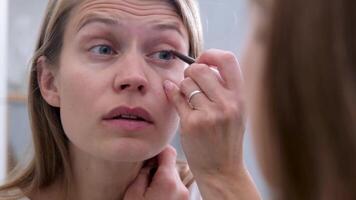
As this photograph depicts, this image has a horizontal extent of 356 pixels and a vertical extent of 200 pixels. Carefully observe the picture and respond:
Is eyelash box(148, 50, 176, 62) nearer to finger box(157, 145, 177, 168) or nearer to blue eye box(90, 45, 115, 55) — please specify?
blue eye box(90, 45, 115, 55)

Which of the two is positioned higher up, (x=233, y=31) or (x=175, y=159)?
(x=233, y=31)

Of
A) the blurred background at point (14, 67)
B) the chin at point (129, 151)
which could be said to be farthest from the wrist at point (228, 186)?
the blurred background at point (14, 67)

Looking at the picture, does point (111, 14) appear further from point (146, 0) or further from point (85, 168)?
point (85, 168)

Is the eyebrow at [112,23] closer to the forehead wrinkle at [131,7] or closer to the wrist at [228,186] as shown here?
the forehead wrinkle at [131,7]

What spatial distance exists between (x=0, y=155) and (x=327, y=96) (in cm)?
144

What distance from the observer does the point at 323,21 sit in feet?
1.74

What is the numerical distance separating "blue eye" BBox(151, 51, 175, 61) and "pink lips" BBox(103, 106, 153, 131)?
119 mm

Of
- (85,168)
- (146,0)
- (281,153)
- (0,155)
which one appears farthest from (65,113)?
(0,155)

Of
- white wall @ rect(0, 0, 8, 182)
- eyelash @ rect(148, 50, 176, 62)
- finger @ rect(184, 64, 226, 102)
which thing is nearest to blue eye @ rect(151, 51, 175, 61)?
eyelash @ rect(148, 50, 176, 62)

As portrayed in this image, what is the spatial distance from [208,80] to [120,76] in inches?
6.3

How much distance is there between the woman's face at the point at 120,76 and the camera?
96cm

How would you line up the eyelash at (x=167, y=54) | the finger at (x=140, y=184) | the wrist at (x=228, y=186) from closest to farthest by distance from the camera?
1. the wrist at (x=228, y=186)
2. the eyelash at (x=167, y=54)
3. the finger at (x=140, y=184)

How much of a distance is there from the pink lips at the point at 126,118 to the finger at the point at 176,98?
0.06m

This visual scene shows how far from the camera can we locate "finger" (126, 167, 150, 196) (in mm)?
1120
